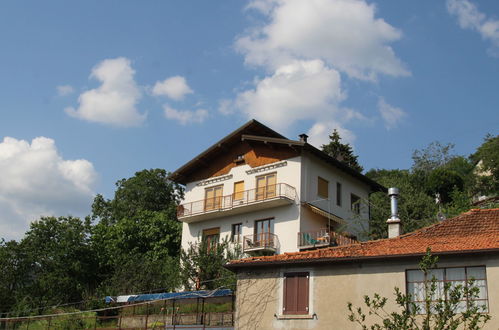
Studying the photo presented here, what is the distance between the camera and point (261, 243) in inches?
1426

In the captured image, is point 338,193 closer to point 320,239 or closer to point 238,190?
point 320,239

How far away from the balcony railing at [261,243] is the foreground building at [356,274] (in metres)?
14.8

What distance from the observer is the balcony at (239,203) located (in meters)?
36.3

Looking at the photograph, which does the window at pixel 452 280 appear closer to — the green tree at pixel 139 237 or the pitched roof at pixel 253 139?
the pitched roof at pixel 253 139

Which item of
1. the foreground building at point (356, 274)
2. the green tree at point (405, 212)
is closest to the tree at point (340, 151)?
the green tree at point (405, 212)

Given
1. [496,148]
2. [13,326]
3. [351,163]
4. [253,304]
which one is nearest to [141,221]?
[13,326]

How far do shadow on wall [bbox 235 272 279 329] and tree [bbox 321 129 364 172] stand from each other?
38.7 metres

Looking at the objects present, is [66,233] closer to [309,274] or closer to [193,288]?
[193,288]

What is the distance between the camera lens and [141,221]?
48.5 m

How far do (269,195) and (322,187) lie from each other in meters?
3.64

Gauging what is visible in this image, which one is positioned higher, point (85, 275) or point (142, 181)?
point (142, 181)

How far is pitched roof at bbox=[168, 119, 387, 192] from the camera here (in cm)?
3721

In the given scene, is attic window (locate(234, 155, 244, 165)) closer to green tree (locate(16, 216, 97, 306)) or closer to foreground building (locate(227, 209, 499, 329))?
green tree (locate(16, 216, 97, 306))

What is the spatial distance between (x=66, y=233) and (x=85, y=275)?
3.57 meters
